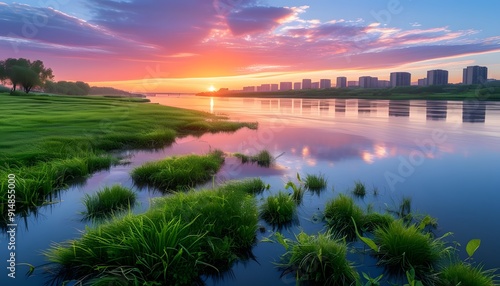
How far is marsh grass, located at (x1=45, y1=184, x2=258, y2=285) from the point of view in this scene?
6090 mm

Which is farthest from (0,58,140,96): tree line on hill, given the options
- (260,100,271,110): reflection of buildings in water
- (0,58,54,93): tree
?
(260,100,271,110): reflection of buildings in water

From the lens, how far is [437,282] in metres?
6.38

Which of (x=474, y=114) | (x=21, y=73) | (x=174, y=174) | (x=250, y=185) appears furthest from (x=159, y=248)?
(x=21, y=73)

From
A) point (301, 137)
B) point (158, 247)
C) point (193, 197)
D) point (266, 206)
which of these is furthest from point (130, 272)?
point (301, 137)

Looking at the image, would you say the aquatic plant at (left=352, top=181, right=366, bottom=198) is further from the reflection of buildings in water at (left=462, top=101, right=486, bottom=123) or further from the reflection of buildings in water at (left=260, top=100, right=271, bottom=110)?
the reflection of buildings in water at (left=260, top=100, right=271, bottom=110)

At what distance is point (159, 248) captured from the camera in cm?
626

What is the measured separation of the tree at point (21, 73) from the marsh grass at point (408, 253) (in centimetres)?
9565

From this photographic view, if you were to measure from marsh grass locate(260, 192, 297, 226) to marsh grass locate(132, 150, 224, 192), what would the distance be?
3.69 m

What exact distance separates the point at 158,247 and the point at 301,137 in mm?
24986

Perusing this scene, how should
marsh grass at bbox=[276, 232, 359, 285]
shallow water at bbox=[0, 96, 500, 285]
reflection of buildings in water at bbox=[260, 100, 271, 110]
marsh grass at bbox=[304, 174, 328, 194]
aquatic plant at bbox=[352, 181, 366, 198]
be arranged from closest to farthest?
marsh grass at bbox=[276, 232, 359, 285], shallow water at bbox=[0, 96, 500, 285], aquatic plant at bbox=[352, 181, 366, 198], marsh grass at bbox=[304, 174, 328, 194], reflection of buildings in water at bbox=[260, 100, 271, 110]

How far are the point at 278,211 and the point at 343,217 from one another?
1.86 metres

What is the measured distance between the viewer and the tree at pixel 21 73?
80.6m

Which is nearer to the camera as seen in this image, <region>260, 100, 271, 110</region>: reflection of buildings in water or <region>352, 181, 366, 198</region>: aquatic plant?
<region>352, 181, 366, 198</region>: aquatic plant

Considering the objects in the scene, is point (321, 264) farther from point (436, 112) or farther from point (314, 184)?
point (436, 112)
